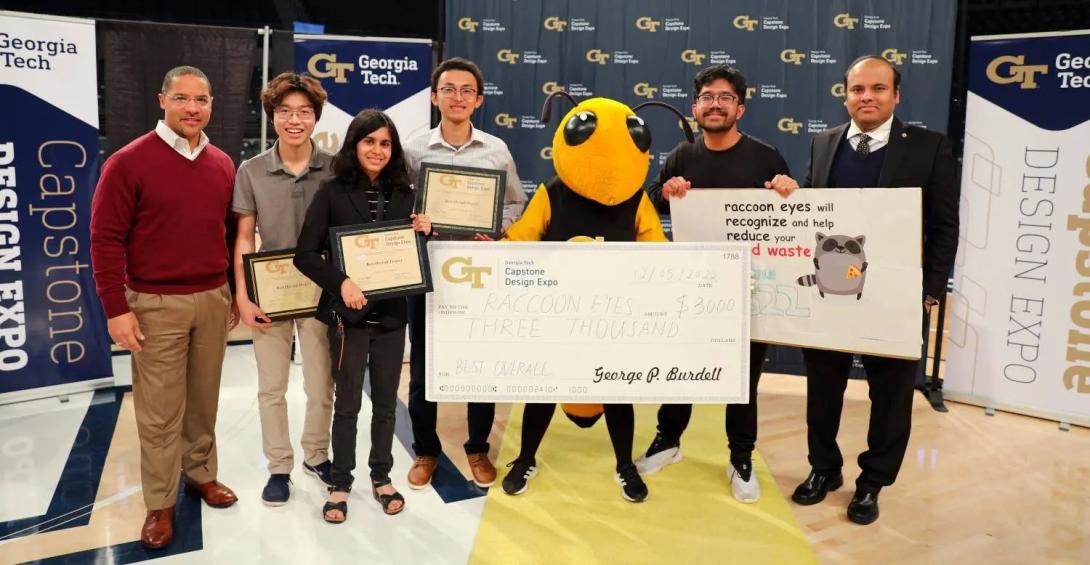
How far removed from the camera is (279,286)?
247 centimetres

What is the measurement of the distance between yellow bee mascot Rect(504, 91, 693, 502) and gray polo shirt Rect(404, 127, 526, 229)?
0.21 metres

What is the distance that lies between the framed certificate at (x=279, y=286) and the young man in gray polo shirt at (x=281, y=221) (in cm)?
5

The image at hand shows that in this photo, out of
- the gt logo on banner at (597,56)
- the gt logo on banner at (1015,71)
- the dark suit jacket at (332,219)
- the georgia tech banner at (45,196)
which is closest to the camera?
the dark suit jacket at (332,219)

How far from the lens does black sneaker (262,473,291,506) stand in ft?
8.70

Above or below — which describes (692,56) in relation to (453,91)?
above

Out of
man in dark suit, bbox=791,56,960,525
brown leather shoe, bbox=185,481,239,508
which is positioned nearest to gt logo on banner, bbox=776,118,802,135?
man in dark suit, bbox=791,56,960,525

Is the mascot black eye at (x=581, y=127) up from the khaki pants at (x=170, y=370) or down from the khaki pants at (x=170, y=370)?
up

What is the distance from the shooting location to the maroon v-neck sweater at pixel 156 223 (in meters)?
2.18

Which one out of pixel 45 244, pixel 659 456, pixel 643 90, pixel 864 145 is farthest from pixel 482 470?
pixel 643 90

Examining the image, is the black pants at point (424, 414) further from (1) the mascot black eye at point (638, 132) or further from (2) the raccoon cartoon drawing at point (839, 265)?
(2) the raccoon cartoon drawing at point (839, 265)

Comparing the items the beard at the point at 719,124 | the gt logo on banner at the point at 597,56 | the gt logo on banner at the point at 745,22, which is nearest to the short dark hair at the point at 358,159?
the beard at the point at 719,124

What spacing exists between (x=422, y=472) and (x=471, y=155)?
1220mm

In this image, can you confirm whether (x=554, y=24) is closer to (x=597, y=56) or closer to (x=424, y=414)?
(x=597, y=56)

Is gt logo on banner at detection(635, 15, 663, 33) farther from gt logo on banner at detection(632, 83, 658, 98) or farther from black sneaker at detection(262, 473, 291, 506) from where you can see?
black sneaker at detection(262, 473, 291, 506)
